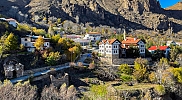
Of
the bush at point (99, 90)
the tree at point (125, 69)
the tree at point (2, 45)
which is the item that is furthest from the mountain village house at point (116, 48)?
the tree at point (2, 45)

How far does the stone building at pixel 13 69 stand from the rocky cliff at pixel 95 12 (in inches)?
2587

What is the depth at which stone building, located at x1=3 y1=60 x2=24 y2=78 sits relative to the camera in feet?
127

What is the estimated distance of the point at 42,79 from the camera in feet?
128

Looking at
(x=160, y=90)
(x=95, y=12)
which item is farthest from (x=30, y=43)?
(x=95, y=12)

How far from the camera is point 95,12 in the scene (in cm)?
14388

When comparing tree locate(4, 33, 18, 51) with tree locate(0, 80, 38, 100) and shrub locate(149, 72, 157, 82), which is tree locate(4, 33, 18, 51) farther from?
shrub locate(149, 72, 157, 82)

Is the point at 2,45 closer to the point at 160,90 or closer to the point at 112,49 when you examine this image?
the point at 112,49

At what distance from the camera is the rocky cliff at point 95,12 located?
118 metres

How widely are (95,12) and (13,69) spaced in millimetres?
107959

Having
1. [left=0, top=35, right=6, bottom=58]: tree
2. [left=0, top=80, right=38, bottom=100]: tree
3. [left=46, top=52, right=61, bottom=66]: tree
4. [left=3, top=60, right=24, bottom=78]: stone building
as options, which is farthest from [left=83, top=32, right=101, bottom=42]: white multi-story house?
[left=0, top=80, right=38, bottom=100]: tree

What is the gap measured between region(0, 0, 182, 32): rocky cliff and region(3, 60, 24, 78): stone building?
6572 centimetres

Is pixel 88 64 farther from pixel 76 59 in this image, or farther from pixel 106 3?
pixel 106 3

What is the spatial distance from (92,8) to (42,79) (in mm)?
113142

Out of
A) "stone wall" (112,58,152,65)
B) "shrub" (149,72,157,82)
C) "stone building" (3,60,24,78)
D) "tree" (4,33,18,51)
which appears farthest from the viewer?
"stone wall" (112,58,152,65)
